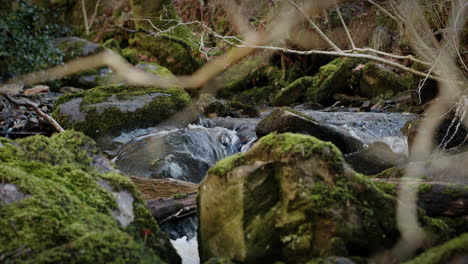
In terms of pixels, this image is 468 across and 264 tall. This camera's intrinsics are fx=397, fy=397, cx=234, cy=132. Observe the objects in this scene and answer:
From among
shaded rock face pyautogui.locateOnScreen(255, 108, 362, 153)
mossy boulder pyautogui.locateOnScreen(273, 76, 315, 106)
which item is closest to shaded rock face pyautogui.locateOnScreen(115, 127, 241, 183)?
shaded rock face pyautogui.locateOnScreen(255, 108, 362, 153)

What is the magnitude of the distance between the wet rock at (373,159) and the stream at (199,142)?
Result: 0.71 feet

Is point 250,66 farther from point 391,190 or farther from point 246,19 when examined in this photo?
point 391,190

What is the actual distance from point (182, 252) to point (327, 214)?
141 centimetres

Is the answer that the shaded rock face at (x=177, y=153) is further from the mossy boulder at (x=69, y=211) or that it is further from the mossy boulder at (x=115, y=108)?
the mossy boulder at (x=69, y=211)

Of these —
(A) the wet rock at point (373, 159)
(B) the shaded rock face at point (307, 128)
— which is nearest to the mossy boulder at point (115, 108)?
(B) the shaded rock face at point (307, 128)

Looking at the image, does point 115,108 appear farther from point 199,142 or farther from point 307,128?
point 307,128

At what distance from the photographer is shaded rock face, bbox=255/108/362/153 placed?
18.7 ft

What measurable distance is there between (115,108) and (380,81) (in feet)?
24.1

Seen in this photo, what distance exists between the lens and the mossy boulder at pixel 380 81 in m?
10.4

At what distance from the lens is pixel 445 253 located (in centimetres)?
197

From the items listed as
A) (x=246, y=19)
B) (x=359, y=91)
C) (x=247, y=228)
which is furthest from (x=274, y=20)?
(x=247, y=228)

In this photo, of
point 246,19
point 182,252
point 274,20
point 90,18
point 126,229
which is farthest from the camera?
point 90,18

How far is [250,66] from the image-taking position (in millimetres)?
15562

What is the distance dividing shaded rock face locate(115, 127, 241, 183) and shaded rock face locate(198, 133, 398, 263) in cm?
278
